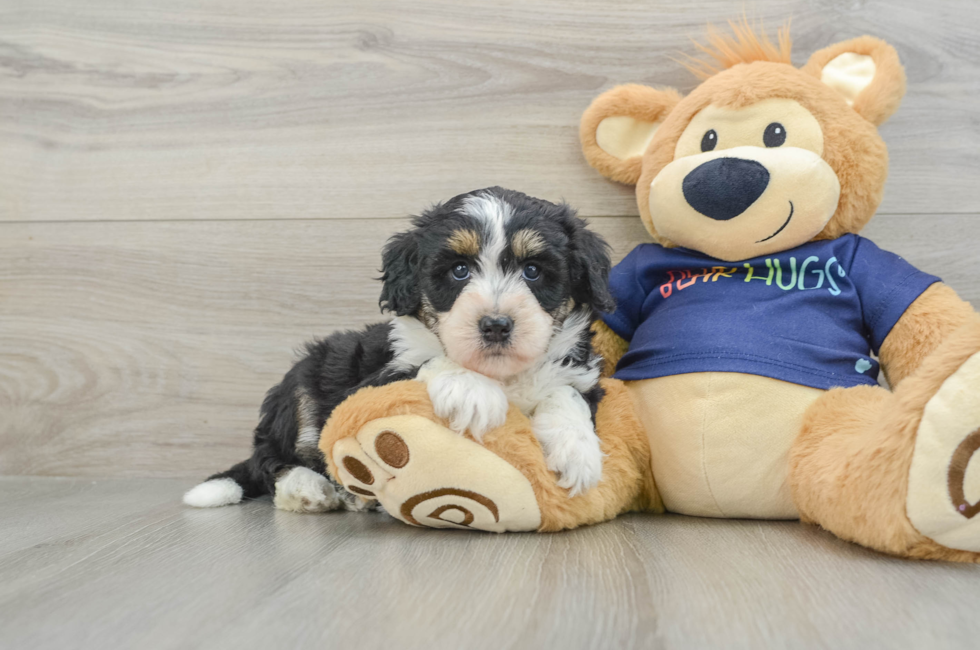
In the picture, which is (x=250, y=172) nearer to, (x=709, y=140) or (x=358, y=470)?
(x=358, y=470)

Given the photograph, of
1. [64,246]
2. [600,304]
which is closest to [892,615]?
[600,304]

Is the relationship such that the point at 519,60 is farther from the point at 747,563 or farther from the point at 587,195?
the point at 747,563

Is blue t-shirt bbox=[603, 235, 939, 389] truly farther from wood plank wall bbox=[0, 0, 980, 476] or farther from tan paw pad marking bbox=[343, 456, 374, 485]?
tan paw pad marking bbox=[343, 456, 374, 485]

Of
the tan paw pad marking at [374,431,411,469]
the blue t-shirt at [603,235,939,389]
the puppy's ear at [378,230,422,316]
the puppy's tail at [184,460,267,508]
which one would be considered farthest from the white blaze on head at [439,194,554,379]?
the puppy's tail at [184,460,267,508]

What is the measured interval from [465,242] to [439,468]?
1.56 feet

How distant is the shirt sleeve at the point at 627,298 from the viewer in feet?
6.20

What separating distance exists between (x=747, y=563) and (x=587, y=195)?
125 cm

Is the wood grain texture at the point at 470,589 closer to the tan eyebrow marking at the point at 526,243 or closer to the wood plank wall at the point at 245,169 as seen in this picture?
the tan eyebrow marking at the point at 526,243

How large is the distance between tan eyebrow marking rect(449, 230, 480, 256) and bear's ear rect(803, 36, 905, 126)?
A: 1.00m

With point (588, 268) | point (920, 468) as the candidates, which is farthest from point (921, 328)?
point (588, 268)

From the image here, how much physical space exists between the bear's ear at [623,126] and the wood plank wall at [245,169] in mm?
150

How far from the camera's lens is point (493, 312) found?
→ 1.43 metres

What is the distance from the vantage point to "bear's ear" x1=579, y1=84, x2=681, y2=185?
6.45ft

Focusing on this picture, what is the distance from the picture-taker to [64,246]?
2.38 metres
